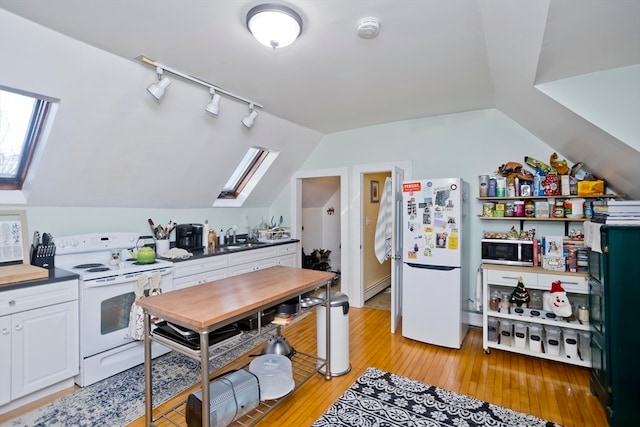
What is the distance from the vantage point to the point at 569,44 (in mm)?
1665

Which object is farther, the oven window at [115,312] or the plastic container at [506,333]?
the plastic container at [506,333]

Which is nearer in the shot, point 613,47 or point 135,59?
point 613,47

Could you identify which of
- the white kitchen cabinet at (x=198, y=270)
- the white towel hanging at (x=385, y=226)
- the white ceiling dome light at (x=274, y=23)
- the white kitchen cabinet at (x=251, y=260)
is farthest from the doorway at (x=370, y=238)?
the white ceiling dome light at (x=274, y=23)

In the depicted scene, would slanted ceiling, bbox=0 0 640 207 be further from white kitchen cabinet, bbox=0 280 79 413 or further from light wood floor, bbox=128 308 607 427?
light wood floor, bbox=128 308 607 427

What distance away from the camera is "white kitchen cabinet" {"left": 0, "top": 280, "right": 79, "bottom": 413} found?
2.07 metres

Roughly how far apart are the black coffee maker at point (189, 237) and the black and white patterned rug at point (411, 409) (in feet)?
7.97

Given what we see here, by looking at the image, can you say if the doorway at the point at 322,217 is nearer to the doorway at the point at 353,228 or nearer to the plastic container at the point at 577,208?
the doorway at the point at 353,228

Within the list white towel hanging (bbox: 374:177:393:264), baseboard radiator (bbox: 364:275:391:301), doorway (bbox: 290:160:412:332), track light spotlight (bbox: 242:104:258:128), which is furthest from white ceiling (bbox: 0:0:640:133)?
baseboard radiator (bbox: 364:275:391:301)

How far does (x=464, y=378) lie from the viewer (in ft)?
8.54

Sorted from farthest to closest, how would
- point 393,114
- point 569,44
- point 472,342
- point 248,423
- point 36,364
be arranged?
point 393,114
point 472,342
point 36,364
point 248,423
point 569,44

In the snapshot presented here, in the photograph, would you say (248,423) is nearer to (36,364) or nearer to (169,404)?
(169,404)

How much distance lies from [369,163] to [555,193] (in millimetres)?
2128

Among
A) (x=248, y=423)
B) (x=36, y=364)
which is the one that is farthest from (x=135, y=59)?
(x=248, y=423)

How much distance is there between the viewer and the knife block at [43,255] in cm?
252
